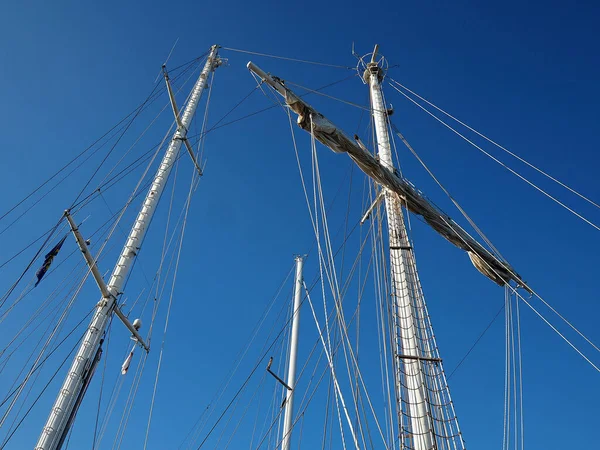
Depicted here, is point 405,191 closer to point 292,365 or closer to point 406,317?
point 406,317

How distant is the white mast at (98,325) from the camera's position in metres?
7.14

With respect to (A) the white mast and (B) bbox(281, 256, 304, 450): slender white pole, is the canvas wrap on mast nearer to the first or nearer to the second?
(A) the white mast

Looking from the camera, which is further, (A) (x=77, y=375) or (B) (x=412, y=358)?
(B) (x=412, y=358)

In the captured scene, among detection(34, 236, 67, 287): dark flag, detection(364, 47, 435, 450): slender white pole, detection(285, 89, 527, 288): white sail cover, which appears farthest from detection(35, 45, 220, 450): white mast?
detection(364, 47, 435, 450): slender white pole

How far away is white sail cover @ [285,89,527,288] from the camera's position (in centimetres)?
1223

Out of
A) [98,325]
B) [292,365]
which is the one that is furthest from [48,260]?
[292,365]

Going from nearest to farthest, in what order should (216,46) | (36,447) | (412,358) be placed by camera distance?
1. (36,447)
2. (412,358)
3. (216,46)

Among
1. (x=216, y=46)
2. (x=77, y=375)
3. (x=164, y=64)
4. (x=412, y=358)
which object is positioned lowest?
(x=77, y=375)

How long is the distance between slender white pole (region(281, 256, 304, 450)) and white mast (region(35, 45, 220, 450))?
6.21 meters

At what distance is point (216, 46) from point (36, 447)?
14.0 m

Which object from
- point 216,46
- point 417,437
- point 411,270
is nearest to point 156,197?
point 411,270

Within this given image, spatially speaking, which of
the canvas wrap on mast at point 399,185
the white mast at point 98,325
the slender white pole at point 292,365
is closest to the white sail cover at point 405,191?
the canvas wrap on mast at point 399,185

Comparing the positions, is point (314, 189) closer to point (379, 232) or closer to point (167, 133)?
point (379, 232)

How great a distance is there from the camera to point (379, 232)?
12141 millimetres
